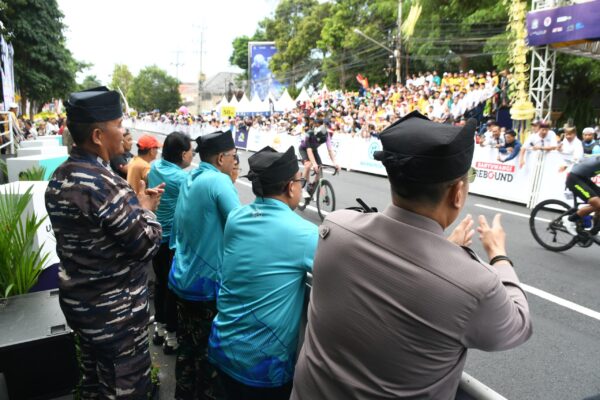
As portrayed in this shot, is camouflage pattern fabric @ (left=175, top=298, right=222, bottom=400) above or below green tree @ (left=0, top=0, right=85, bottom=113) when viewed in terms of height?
below

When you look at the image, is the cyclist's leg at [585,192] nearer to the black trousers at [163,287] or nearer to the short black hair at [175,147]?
the short black hair at [175,147]

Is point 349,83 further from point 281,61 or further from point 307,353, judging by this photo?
point 307,353

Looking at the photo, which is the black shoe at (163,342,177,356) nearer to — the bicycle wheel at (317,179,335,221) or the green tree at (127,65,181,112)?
the bicycle wheel at (317,179,335,221)

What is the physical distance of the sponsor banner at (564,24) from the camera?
13.0 m

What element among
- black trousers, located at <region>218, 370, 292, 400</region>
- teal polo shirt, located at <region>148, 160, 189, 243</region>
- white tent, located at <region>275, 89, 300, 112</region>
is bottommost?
black trousers, located at <region>218, 370, 292, 400</region>

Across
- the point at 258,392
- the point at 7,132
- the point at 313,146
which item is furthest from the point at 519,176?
the point at 7,132

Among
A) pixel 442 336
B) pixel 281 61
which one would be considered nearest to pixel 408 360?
pixel 442 336

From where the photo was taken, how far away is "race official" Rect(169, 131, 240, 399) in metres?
2.93

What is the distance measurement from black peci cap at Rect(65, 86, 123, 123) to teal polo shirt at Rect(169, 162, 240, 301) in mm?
802

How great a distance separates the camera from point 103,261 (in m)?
2.25

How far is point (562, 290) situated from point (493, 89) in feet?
46.9

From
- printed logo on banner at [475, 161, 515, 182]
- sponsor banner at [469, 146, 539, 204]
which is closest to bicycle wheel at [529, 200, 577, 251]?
sponsor banner at [469, 146, 539, 204]

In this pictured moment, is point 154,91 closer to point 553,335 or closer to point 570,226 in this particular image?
point 570,226

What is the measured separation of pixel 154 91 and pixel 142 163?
89481 millimetres
